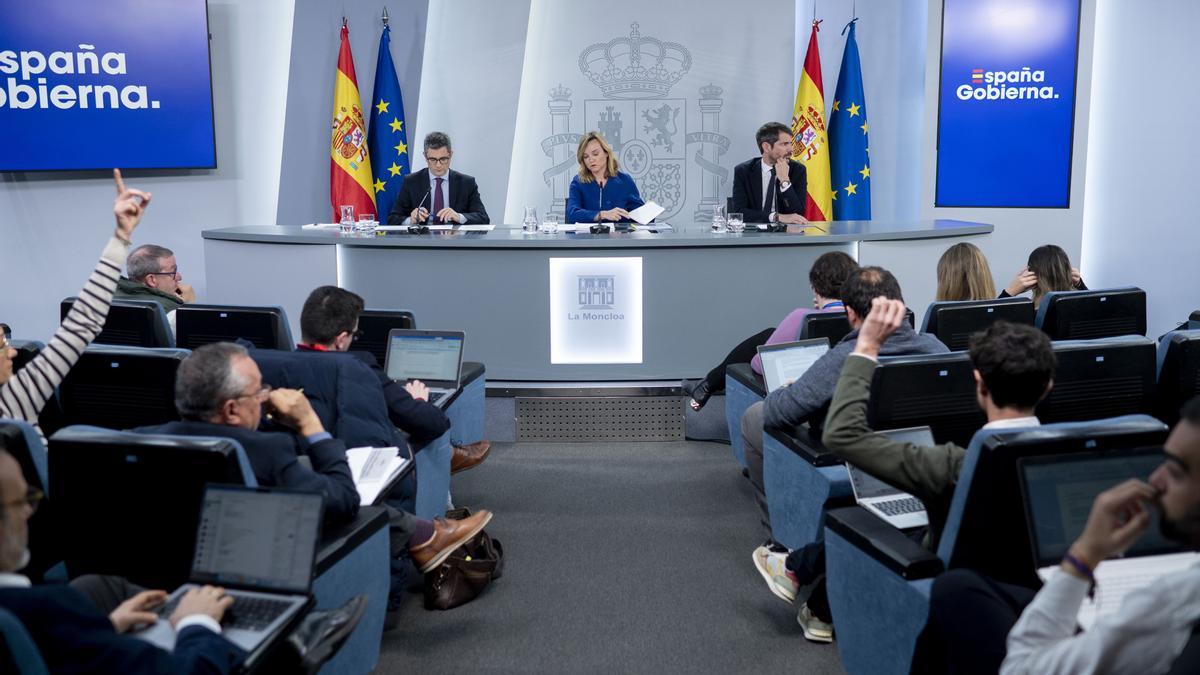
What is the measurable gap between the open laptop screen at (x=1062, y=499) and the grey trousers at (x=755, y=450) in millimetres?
2051

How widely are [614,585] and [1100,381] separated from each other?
175 centimetres

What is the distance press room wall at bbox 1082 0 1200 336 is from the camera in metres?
6.94

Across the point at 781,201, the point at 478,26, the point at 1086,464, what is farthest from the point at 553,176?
the point at 1086,464

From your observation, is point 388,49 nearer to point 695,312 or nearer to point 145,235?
point 145,235

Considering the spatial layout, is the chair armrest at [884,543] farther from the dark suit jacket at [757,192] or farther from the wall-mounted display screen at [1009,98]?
the wall-mounted display screen at [1009,98]

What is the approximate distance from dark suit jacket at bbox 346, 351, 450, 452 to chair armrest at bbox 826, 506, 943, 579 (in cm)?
152

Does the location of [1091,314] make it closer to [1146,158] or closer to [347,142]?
[1146,158]

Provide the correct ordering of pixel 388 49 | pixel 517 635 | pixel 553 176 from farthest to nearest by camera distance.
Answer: pixel 553 176 → pixel 388 49 → pixel 517 635

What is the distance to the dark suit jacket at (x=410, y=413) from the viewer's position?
3332 millimetres

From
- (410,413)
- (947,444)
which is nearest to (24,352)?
(410,413)

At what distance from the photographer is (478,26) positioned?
7918mm

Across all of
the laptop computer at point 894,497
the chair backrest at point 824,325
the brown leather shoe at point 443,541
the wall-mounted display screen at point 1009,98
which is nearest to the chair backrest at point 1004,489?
the laptop computer at point 894,497

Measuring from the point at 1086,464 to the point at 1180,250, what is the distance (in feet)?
20.1

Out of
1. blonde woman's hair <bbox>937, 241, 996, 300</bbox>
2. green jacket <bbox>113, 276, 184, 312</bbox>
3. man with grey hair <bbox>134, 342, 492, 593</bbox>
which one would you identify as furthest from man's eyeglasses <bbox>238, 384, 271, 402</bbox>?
blonde woman's hair <bbox>937, 241, 996, 300</bbox>
